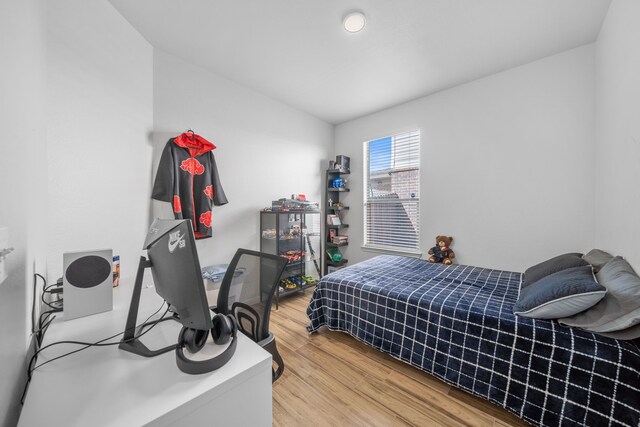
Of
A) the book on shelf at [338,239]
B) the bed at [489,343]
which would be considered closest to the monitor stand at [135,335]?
the bed at [489,343]

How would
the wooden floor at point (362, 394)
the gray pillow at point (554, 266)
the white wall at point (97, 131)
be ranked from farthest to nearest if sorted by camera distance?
1. the gray pillow at point (554, 266)
2. the white wall at point (97, 131)
3. the wooden floor at point (362, 394)

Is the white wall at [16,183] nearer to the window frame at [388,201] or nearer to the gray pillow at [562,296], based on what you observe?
the gray pillow at [562,296]

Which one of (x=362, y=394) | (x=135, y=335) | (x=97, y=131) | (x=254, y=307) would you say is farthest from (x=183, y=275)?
(x=97, y=131)

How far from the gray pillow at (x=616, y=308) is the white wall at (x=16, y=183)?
7.59 feet

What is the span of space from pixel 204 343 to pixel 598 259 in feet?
8.56

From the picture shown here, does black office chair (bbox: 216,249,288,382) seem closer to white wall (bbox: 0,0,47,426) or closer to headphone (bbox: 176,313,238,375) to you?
headphone (bbox: 176,313,238,375)

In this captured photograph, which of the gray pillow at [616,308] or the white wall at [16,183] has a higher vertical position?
the white wall at [16,183]

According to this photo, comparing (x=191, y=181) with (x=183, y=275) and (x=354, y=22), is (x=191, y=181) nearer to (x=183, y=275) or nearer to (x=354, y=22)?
(x=183, y=275)

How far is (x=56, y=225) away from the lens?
1439 millimetres

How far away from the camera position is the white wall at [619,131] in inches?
53.1

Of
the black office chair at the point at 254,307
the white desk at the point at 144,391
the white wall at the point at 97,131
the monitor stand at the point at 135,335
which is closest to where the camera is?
the white desk at the point at 144,391

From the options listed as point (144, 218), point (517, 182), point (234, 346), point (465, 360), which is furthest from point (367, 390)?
point (517, 182)

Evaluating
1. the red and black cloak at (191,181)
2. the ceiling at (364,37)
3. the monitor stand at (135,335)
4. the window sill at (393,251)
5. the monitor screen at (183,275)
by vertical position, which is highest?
the ceiling at (364,37)

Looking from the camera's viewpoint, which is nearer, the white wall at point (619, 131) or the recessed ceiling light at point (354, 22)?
the white wall at point (619, 131)
